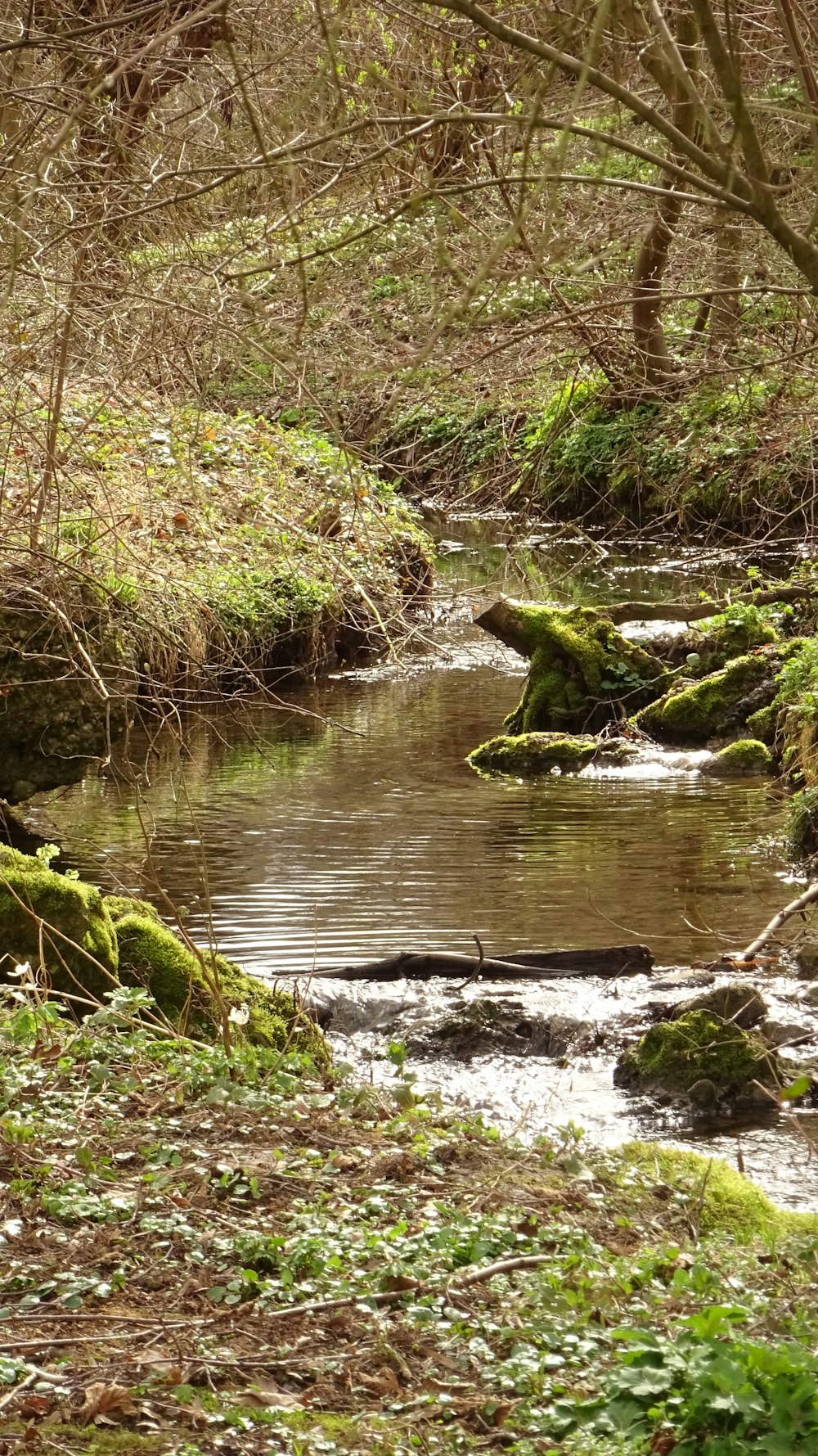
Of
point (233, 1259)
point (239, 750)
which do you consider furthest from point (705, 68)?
point (239, 750)

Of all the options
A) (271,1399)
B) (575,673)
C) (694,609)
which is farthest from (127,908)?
(694,609)

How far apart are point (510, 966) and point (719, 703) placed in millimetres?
6262

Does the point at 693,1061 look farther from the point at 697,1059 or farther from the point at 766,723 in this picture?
the point at 766,723

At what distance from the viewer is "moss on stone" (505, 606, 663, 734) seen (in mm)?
14273

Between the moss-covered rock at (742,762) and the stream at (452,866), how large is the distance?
269 mm

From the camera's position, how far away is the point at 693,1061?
683 centimetres

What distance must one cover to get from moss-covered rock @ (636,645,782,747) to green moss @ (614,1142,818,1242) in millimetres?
8205

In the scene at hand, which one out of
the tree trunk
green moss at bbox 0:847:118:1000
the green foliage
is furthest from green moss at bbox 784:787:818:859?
the green foliage

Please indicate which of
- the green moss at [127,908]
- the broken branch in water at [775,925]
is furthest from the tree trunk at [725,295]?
the green moss at [127,908]

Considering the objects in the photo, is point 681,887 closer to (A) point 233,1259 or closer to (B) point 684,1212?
(B) point 684,1212

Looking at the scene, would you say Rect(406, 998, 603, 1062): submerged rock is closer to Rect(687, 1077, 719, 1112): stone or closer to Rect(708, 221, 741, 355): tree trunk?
Rect(687, 1077, 719, 1112): stone

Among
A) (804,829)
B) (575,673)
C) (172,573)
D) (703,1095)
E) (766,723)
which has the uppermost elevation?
(172,573)

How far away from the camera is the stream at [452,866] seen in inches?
276

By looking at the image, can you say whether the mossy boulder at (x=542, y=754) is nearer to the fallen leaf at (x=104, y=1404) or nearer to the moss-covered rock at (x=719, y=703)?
the moss-covered rock at (x=719, y=703)
